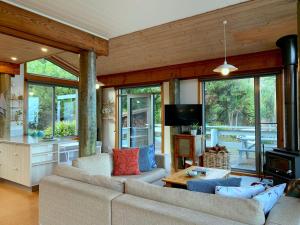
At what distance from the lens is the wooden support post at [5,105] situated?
5.21 meters

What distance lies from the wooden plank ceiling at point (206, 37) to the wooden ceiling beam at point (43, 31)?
1313 millimetres

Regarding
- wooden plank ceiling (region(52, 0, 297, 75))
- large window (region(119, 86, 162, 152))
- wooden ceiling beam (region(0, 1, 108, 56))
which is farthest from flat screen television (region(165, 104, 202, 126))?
wooden ceiling beam (region(0, 1, 108, 56))

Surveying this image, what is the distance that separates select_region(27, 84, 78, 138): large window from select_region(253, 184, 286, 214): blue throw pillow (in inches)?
213

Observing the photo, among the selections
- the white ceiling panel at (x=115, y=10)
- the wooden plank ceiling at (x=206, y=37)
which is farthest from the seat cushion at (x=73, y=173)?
the wooden plank ceiling at (x=206, y=37)

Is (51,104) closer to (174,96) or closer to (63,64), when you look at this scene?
(63,64)

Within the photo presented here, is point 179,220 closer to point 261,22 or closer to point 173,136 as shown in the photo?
point 261,22

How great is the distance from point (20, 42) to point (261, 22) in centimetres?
418

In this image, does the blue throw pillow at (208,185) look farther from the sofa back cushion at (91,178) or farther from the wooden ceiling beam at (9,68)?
the wooden ceiling beam at (9,68)

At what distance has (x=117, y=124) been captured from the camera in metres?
7.36

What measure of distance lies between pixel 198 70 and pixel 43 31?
11.6 feet

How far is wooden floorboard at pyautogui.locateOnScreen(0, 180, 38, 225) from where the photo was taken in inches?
116

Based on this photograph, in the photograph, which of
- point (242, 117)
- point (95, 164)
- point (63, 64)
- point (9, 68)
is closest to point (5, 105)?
point (9, 68)

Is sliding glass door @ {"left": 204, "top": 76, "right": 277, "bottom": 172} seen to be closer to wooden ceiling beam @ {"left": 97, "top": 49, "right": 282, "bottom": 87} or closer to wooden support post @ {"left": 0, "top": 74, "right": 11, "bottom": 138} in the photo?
wooden ceiling beam @ {"left": 97, "top": 49, "right": 282, "bottom": 87}

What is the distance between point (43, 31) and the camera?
3.13m
